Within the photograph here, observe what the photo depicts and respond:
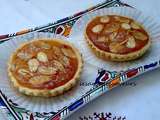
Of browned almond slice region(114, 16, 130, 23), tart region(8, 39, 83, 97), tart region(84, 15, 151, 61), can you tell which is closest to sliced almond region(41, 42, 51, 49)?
tart region(8, 39, 83, 97)

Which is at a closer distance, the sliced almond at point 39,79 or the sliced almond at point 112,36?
the sliced almond at point 39,79

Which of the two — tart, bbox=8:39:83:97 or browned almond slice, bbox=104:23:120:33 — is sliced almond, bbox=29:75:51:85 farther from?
browned almond slice, bbox=104:23:120:33

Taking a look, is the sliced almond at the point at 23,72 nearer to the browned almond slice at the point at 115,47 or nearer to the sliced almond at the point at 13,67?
the sliced almond at the point at 13,67

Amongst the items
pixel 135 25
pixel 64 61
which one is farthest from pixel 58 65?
pixel 135 25

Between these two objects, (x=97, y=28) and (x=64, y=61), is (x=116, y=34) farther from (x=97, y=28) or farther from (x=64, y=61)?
(x=64, y=61)

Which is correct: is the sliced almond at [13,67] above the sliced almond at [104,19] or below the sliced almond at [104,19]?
below

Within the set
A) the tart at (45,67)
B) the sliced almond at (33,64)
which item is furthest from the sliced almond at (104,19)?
the sliced almond at (33,64)
